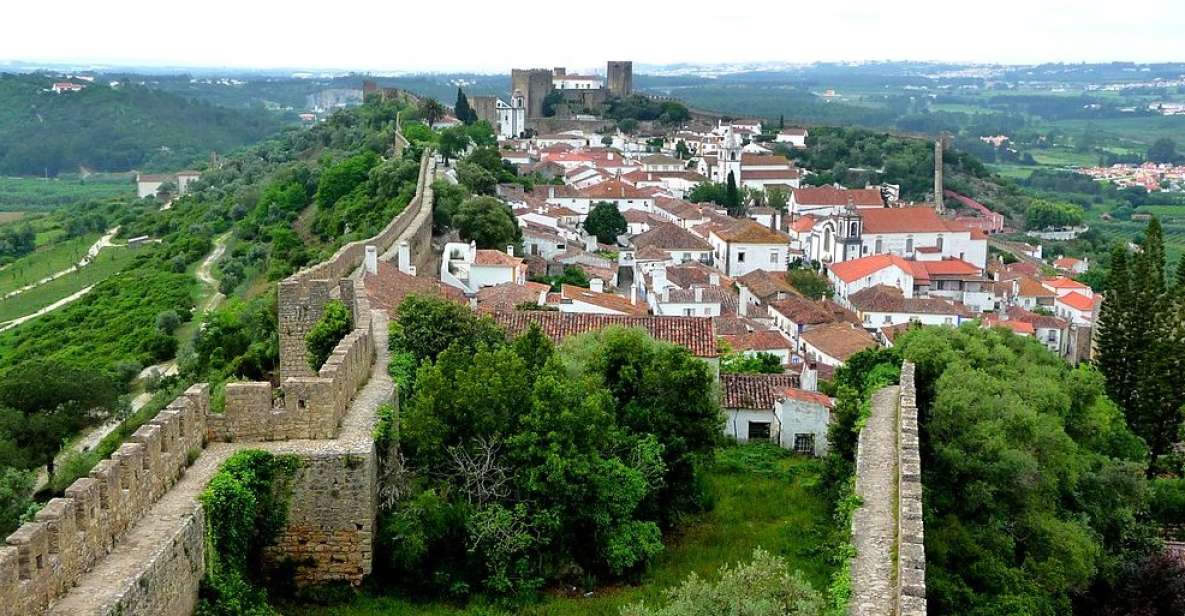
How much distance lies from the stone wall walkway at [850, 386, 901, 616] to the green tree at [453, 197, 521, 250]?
816 inches

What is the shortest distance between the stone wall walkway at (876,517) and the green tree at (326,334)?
6812mm

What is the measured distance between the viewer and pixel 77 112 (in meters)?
139

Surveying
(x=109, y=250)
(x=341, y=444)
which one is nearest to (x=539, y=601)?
(x=341, y=444)

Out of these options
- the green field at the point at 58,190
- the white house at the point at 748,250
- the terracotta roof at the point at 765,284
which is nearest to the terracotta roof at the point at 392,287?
the terracotta roof at the point at 765,284

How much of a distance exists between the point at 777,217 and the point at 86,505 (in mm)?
59191

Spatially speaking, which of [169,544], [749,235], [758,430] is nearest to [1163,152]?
[749,235]

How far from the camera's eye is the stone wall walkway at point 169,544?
337 inches

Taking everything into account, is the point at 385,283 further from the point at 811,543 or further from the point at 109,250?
the point at 109,250

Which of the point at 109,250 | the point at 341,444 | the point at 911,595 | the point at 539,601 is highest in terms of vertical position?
the point at 341,444

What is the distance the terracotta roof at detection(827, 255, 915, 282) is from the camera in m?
50.8

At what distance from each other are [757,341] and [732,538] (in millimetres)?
17414

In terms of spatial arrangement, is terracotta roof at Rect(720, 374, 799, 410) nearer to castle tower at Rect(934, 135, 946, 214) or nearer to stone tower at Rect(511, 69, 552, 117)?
castle tower at Rect(934, 135, 946, 214)

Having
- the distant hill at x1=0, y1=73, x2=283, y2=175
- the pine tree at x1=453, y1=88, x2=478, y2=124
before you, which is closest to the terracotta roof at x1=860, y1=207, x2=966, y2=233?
the pine tree at x1=453, y1=88, x2=478, y2=124

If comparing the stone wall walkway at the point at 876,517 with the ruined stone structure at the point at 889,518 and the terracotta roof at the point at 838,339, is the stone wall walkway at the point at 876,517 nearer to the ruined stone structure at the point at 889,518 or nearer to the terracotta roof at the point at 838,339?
the ruined stone structure at the point at 889,518
